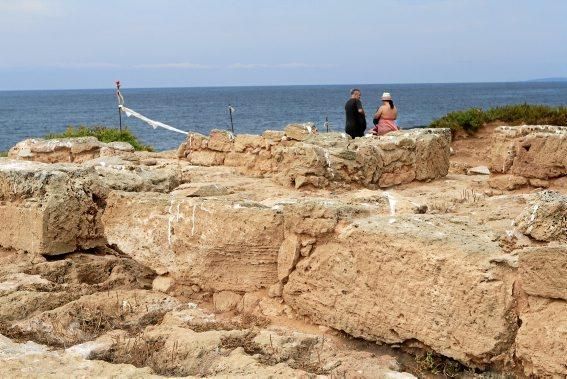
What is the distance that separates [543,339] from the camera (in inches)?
167

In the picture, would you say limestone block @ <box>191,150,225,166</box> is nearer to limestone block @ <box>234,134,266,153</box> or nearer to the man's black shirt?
limestone block @ <box>234,134,266,153</box>

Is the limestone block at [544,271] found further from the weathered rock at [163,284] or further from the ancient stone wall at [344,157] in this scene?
the ancient stone wall at [344,157]

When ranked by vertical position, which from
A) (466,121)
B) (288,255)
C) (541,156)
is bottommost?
(288,255)

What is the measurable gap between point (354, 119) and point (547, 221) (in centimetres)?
747

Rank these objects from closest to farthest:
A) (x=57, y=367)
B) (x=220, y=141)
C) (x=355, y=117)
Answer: (x=57, y=367), (x=220, y=141), (x=355, y=117)

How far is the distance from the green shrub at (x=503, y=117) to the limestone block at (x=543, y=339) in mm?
12664

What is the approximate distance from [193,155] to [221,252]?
598 centimetres

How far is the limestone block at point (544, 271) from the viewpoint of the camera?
13.8ft

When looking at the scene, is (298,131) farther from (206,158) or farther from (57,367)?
(57,367)

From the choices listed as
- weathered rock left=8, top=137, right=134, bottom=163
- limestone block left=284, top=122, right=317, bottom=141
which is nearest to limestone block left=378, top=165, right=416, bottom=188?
limestone block left=284, top=122, right=317, bottom=141

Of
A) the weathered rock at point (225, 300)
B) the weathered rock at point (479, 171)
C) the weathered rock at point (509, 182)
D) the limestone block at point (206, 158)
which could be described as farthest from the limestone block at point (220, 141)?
the weathered rock at point (225, 300)

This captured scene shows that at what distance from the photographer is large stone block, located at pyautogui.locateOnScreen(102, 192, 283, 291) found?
584 cm

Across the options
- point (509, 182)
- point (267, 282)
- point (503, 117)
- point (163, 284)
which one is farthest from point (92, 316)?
point (503, 117)

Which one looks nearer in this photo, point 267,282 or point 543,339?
point 543,339
